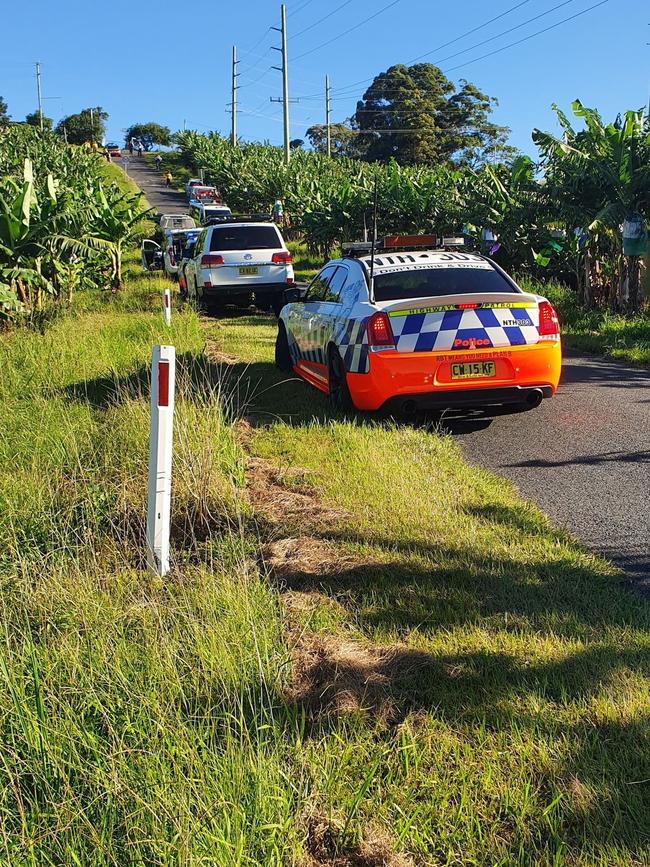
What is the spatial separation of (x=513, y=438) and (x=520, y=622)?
412 centimetres

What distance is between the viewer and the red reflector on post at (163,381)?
4.54m

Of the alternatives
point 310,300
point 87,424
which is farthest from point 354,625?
point 310,300

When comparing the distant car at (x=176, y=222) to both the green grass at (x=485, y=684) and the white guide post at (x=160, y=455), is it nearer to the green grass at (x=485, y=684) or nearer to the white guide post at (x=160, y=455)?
A: the green grass at (x=485, y=684)

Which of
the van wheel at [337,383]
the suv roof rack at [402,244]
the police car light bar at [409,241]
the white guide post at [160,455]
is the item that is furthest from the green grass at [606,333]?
the white guide post at [160,455]

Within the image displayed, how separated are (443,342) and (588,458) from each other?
1555 mm

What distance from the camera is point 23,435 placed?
24.1ft

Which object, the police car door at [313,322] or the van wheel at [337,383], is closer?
the van wheel at [337,383]

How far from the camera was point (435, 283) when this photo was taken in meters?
8.55

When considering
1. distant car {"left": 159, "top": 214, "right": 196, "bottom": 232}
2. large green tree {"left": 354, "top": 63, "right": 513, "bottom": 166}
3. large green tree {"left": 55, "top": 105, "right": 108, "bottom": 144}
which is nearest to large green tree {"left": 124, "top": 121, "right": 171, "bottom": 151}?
large green tree {"left": 55, "top": 105, "right": 108, "bottom": 144}

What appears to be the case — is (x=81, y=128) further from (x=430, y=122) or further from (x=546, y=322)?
(x=546, y=322)

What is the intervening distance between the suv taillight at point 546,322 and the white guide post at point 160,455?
14.2 feet

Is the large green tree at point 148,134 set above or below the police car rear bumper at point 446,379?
above

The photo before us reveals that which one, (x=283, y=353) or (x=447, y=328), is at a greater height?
(x=447, y=328)

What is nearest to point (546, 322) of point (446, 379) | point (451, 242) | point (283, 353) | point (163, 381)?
point (446, 379)
